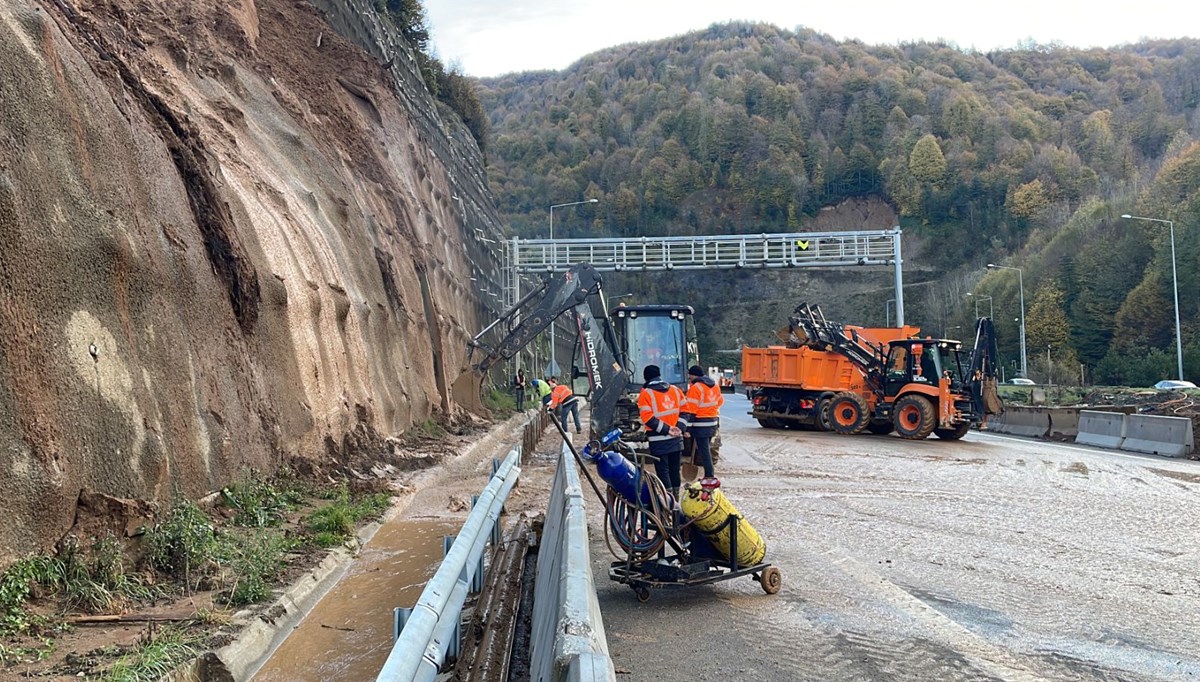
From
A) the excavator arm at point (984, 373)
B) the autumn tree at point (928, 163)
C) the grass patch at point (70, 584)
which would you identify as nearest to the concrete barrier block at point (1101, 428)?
the excavator arm at point (984, 373)

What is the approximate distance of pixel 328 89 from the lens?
24.4 m

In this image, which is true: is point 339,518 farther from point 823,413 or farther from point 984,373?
point 823,413

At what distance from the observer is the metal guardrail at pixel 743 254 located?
4528 cm

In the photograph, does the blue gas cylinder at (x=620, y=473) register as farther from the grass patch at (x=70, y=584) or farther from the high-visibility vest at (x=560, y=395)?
the high-visibility vest at (x=560, y=395)

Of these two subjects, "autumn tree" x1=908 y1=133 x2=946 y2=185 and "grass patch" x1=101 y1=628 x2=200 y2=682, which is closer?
"grass patch" x1=101 y1=628 x2=200 y2=682

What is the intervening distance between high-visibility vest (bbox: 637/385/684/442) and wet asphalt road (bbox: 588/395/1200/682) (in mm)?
1423

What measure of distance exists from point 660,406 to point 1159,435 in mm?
15777

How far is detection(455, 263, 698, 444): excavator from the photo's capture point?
18.9 metres

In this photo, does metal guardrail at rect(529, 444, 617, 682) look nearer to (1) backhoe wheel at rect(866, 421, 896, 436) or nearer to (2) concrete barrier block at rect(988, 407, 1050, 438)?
(1) backhoe wheel at rect(866, 421, 896, 436)

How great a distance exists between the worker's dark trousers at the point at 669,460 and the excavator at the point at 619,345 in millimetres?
6929

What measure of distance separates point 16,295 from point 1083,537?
404 inches

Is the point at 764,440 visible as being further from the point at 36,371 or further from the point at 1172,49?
the point at 1172,49

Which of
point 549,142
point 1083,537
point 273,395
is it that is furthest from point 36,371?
point 549,142

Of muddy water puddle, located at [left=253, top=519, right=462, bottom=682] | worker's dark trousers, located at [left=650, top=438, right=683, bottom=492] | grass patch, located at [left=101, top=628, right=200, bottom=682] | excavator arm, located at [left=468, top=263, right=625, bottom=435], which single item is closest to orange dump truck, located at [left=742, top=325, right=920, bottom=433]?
excavator arm, located at [left=468, top=263, right=625, bottom=435]
